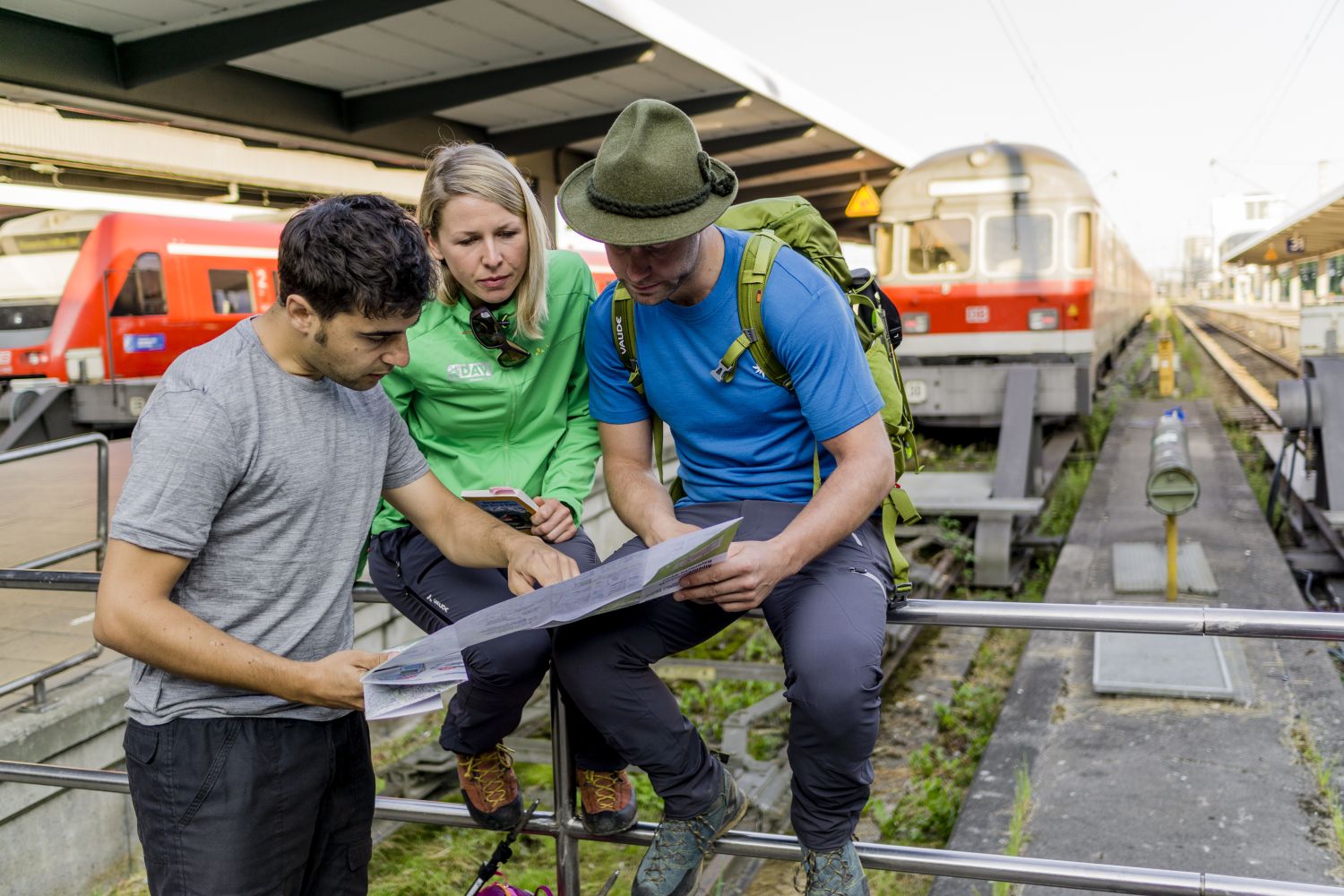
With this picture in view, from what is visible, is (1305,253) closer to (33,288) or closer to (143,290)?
(143,290)

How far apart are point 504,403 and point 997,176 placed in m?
10.0

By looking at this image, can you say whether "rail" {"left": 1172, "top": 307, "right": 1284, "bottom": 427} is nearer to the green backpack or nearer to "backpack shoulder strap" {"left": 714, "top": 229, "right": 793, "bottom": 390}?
the green backpack

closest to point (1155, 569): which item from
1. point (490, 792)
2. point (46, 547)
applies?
point (490, 792)

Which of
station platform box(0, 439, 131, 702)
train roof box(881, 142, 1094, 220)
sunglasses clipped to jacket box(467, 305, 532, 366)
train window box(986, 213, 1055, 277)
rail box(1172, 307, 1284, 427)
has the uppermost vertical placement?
train roof box(881, 142, 1094, 220)

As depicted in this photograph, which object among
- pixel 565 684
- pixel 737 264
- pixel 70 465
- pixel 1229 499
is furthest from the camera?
pixel 70 465

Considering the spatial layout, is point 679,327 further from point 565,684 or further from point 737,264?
point 565,684

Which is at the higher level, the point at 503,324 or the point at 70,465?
the point at 503,324

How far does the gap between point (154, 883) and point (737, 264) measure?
65.9 inches

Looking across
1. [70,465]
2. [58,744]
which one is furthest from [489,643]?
[70,465]

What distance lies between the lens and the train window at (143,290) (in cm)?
1401

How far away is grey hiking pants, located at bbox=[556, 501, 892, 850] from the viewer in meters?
2.13

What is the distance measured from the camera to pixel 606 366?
8.72ft

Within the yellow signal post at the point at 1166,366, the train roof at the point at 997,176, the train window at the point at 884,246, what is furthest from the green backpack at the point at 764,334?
the yellow signal post at the point at 1166,366

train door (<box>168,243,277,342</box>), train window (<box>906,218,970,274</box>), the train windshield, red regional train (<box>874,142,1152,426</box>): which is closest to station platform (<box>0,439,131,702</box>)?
train door (<box>168,243,277,342</box>)
